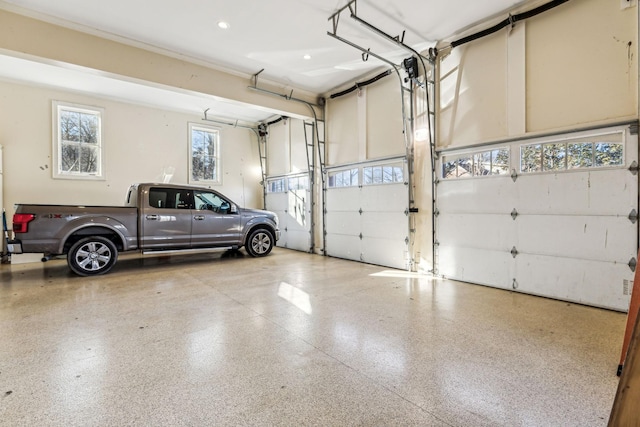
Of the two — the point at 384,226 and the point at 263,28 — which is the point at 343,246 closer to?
the point at 384,226

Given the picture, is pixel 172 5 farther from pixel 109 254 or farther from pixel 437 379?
pixel 437 379

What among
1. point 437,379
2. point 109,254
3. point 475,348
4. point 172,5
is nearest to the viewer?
point 437,379

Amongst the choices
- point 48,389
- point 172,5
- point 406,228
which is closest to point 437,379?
point 48,389

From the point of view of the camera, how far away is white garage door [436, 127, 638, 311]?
3473 millimetres

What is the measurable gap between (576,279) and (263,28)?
5.49 metres

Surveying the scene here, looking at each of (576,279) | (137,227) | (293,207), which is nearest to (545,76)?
(576,279)

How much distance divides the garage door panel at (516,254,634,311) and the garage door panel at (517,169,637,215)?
63 centimetres

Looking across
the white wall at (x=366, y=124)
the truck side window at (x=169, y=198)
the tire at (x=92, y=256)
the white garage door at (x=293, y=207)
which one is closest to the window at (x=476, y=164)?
the white wall at (x=366, y=124)

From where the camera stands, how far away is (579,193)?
146 inches

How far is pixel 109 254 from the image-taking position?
5.26m

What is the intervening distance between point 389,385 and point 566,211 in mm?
3369

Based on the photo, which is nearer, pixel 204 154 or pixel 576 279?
pixel 576 279

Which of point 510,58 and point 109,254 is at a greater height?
point 510,58

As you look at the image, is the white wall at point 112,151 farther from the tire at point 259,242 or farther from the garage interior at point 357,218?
the tire at point 259,242
